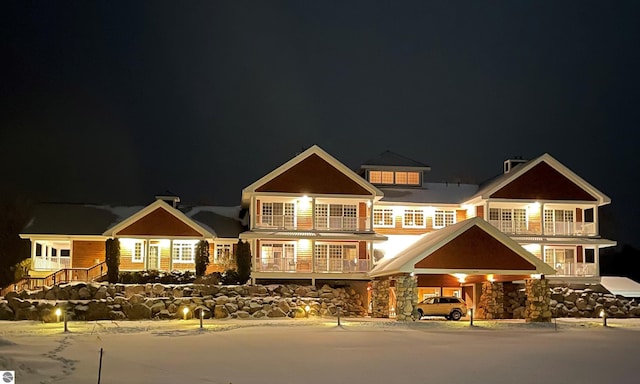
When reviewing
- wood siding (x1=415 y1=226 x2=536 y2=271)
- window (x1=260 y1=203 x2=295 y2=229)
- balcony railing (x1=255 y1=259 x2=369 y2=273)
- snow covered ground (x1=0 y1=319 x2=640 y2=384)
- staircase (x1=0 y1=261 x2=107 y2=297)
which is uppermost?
window (x1=260 y1=203 x2=295 y2=229)

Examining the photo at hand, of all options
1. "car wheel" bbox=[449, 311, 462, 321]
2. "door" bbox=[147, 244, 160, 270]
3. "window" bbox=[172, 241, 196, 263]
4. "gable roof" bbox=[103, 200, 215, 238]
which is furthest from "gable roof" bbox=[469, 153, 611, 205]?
"door" bbox=[147, 244, 160, 270]

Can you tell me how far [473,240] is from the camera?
3578 centimetres

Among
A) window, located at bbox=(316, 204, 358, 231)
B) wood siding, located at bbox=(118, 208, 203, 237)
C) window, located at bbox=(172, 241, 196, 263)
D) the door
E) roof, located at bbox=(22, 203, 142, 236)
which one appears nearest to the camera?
window, located at bbox=(316, 204, 358, 231)

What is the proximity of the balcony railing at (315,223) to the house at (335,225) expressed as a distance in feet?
0.20

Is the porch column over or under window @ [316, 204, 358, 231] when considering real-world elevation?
under

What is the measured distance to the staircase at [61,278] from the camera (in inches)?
1672

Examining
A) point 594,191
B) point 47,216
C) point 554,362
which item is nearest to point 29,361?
point 554,362

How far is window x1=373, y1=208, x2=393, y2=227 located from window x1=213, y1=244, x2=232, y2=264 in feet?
31.5

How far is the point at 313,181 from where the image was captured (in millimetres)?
A: 45844

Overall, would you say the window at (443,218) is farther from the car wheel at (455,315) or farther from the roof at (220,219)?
the car wheel at (455,315)

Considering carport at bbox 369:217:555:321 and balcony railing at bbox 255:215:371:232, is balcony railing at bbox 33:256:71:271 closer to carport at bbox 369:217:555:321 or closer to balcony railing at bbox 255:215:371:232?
balcony railing at bbox 255:215:371:232

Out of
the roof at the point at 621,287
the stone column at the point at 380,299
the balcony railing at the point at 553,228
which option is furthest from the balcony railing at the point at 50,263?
the roof at the point at 621,287

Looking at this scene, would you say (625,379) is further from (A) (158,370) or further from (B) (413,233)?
(B) (413,233)

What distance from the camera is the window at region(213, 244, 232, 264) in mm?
48250
